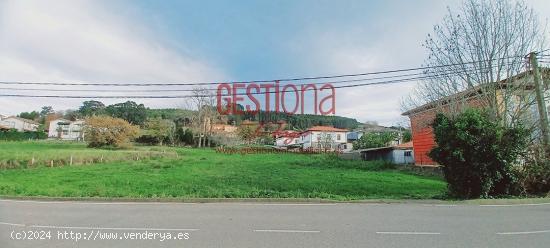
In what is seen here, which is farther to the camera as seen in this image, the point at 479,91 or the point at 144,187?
the point at 479,91

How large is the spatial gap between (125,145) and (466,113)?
150ft

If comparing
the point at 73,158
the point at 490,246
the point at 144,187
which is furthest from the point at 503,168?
the point at 73,158

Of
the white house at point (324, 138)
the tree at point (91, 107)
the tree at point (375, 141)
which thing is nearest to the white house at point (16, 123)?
the tree at point (91, 107)

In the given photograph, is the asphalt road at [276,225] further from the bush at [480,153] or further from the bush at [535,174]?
the bush at [535,174]

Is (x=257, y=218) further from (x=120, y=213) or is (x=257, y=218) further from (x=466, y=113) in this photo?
(x=466, y=113)

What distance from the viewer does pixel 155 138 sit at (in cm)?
6091

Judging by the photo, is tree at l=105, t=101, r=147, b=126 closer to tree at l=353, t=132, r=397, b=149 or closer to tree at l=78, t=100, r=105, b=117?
tree at l=78, t=100, r=105, b=117

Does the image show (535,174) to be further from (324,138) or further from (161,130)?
(161,130)

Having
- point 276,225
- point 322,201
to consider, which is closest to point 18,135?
point 322,201

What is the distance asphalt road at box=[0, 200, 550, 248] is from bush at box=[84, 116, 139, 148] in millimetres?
37716

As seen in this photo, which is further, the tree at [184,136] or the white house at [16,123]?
the white house at [16,123]

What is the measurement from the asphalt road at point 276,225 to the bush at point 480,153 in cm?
178

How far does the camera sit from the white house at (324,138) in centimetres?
6425

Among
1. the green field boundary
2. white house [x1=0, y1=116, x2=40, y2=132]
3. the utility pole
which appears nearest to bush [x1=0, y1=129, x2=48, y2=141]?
white house [x1=0, y1=116, x2=40, y2=132]
